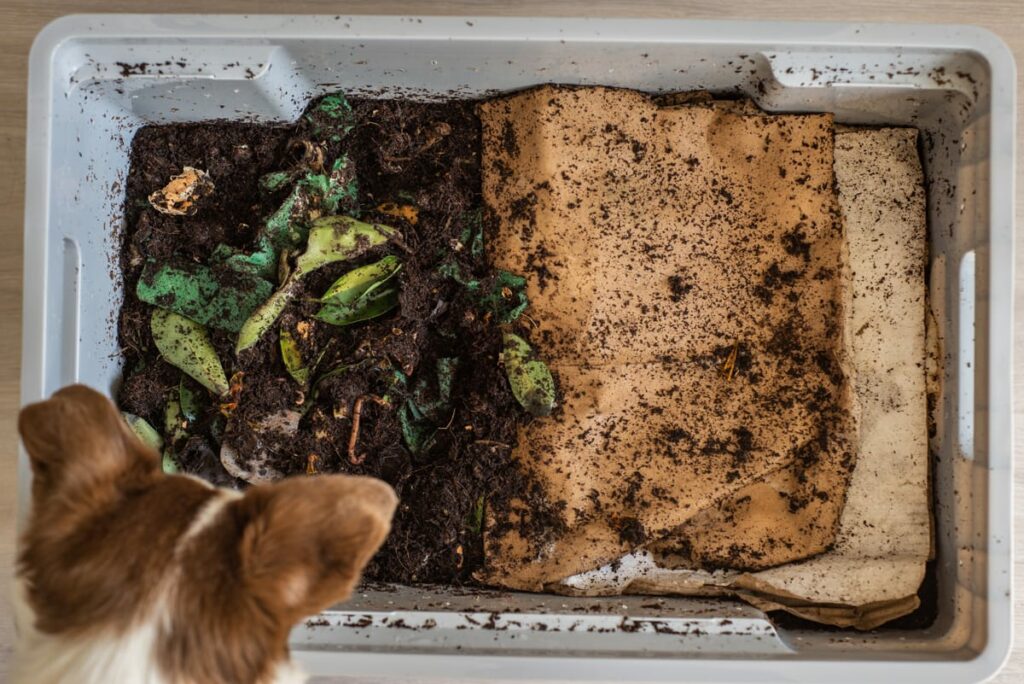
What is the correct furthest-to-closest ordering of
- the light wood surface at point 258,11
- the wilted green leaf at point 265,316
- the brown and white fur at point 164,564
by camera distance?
the light wood surface at point 258,11 → the wilted green leaf at point 265,316 → the brown and white fur at point 164,564

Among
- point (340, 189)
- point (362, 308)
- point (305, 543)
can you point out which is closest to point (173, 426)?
point (362, 308)

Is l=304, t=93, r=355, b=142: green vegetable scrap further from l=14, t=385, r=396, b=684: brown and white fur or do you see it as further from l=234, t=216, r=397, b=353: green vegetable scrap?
l=14, t=385, r=396, b=684: brown and white fur

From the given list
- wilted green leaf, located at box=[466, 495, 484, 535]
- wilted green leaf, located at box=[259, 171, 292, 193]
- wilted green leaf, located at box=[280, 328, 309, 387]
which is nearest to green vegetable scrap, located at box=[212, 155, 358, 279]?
wilted green leaf, located at box=[259, 171, 292, 193]

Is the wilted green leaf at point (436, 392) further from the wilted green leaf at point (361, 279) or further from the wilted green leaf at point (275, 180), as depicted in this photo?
the wilted green leaf at point (275, 180)

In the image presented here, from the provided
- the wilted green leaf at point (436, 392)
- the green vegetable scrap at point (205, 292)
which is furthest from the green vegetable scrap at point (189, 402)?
the wilted green leaf at point (436, 392)

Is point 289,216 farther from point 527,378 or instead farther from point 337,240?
point 527,378

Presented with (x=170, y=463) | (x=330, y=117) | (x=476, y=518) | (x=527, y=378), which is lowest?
(x=476, y=518)
